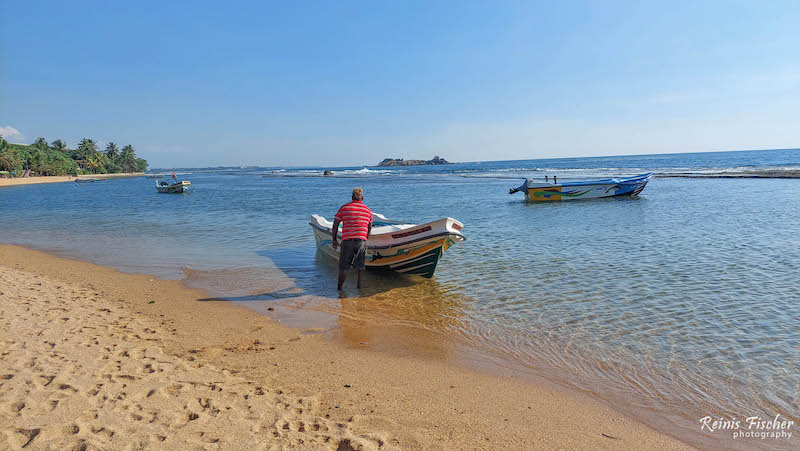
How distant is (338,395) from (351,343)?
1.62 m

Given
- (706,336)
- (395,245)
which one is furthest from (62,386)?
(706,336)

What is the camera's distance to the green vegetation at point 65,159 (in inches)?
3334

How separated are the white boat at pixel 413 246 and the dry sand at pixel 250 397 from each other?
3.49 m

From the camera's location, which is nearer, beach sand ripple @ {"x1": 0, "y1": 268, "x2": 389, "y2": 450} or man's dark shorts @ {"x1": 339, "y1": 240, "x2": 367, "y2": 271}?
beach sand ripple @ {"x1": 0, "y1": 268, "x2": 389, "y2": 450}

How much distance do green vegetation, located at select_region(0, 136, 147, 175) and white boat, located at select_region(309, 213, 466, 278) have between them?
3944 inches

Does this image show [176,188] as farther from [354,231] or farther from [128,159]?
[128,159]

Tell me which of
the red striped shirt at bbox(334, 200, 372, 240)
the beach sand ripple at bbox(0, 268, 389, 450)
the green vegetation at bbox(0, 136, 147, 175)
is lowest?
the beach sand ripple at bbox(0, 268, 389, 450)

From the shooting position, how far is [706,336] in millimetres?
5781

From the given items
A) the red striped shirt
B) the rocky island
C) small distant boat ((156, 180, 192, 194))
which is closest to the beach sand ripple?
the red striped shirt

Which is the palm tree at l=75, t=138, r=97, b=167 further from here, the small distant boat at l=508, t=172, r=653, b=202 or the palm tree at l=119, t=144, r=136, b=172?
the small distant boat at l=508, t=172, r=653, b=202

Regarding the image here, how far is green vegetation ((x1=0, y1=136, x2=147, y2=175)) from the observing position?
8469 cm

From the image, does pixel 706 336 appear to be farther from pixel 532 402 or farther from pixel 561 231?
pixel 561 231

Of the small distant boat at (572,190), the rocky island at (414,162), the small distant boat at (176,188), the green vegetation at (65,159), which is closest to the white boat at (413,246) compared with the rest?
the small distant boat at (572,190)

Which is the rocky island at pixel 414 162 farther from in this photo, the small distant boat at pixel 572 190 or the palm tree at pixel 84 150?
the small distant boat at pixel 572 190
